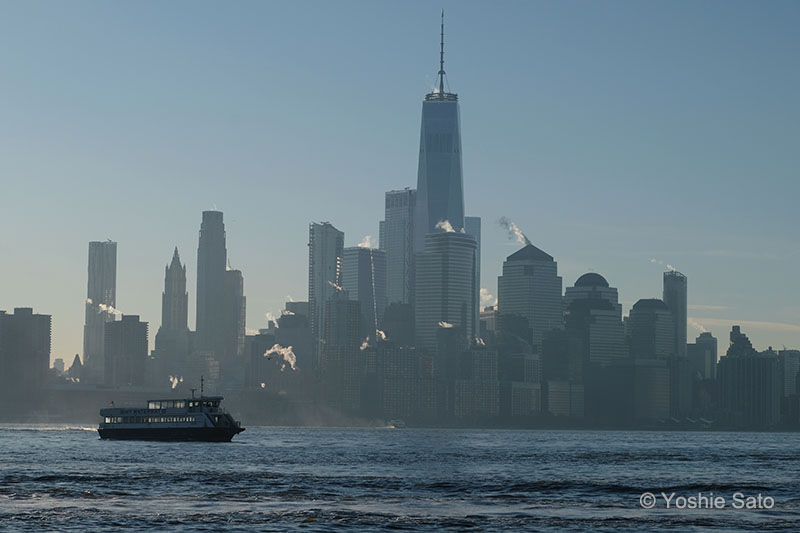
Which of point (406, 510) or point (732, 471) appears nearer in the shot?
point (406, 510)

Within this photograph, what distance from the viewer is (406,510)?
109 meters

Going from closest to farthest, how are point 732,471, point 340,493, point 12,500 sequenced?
point 12,500 < point 340,493 < point 732,471

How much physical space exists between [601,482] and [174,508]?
2419 inches

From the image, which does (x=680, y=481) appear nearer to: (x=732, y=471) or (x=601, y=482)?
(x=601, y=482)

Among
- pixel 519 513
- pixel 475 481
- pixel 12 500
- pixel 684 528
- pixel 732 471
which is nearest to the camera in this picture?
pixel 684 528

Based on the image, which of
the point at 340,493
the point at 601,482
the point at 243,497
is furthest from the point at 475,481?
the point at 243,497

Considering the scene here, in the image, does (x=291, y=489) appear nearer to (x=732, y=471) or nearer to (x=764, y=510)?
(x=764, y=510)

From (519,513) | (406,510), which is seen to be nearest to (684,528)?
(519,513)

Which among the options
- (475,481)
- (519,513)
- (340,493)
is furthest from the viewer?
(475,481)

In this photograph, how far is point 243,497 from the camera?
397 feet

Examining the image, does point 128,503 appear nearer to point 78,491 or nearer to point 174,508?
point 174,508

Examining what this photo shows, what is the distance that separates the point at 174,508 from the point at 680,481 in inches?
2930

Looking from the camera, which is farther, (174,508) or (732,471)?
(732,471)

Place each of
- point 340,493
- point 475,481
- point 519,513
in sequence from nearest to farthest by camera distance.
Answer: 1. point 519,513
2. point 340,493
3. point 475,481
